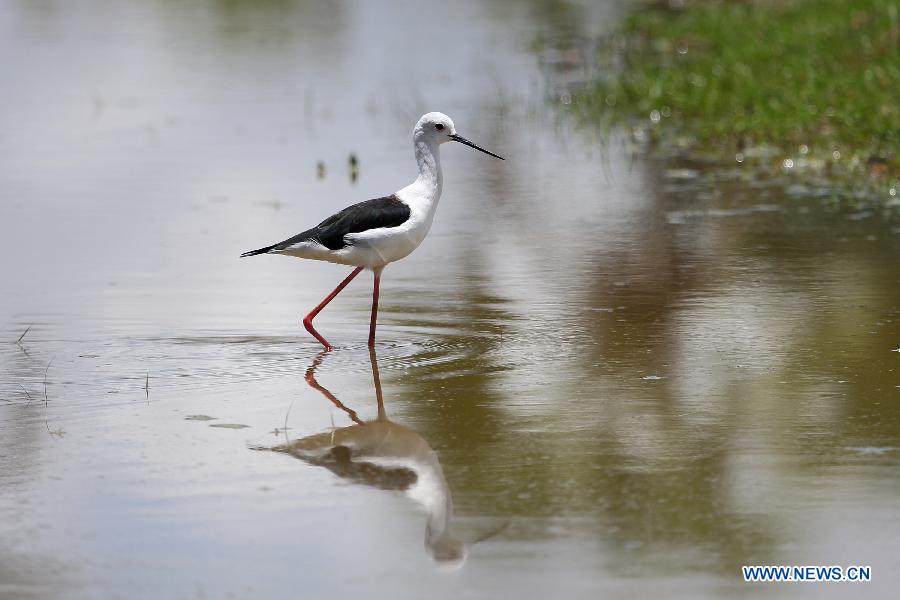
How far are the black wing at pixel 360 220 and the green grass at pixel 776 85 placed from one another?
19.4ft

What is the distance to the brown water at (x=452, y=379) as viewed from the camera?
535 centimetres

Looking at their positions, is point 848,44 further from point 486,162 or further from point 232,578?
point 232,578

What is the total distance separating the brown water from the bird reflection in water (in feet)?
0.06

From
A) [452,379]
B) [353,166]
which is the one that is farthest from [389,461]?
[353,166]

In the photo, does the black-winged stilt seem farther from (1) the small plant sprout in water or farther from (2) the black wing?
(1) the small plant sprout in water

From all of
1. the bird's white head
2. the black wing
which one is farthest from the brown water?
the bird's white head

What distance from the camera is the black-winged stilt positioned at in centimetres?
855

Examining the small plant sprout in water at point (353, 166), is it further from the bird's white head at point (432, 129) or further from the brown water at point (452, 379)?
the bird's white head at point (432, 129)

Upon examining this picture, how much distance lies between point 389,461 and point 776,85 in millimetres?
11027

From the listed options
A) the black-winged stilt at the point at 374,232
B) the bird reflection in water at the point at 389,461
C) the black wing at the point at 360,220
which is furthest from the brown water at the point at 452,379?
the black wing at the point at 360,220

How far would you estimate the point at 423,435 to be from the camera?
6.72m

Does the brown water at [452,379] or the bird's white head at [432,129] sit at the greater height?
the bird's white head at [432,129]

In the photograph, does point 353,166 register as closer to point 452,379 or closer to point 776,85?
point 776,85

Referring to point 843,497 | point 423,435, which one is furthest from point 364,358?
point 843,497
